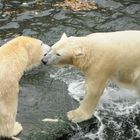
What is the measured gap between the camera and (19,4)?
1142cm

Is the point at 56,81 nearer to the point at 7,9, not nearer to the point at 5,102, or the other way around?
the point at 5,102

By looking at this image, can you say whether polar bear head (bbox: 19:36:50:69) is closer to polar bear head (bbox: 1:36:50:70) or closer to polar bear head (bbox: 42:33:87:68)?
polar bear head (bbox: 1:36:50:70)

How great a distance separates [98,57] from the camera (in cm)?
683

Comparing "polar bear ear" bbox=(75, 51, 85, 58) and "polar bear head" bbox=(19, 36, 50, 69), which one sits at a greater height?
"polar bear head" bbox=(19, 36, 50, 69)

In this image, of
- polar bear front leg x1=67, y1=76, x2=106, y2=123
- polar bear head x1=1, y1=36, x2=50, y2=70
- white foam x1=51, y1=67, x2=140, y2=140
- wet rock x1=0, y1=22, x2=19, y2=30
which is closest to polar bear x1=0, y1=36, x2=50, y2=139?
polar bear head x1=1, y1=36, x2=50, y2=70

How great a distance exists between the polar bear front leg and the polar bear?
0.97m

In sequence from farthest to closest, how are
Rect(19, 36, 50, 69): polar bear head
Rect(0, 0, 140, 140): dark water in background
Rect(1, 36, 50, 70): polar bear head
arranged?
Rect(0, 0, 140, 140): dark water in background < Rect(19, 36, 50, 69): polar bear head < Rect(1, 36, 50, 70): polar bear head

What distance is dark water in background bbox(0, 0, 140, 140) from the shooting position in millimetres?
7508

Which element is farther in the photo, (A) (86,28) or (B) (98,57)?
(A) (86,28)

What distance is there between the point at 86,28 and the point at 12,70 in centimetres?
452

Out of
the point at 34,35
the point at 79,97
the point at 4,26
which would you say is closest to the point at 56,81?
the point at 79,97

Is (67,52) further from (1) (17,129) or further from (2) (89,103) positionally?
(1) (17,129)

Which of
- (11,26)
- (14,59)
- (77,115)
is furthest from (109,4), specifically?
(14,59)

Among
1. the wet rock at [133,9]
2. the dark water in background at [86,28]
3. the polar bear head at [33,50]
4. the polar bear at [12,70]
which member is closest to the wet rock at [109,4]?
the dark water in background at [86,28]
